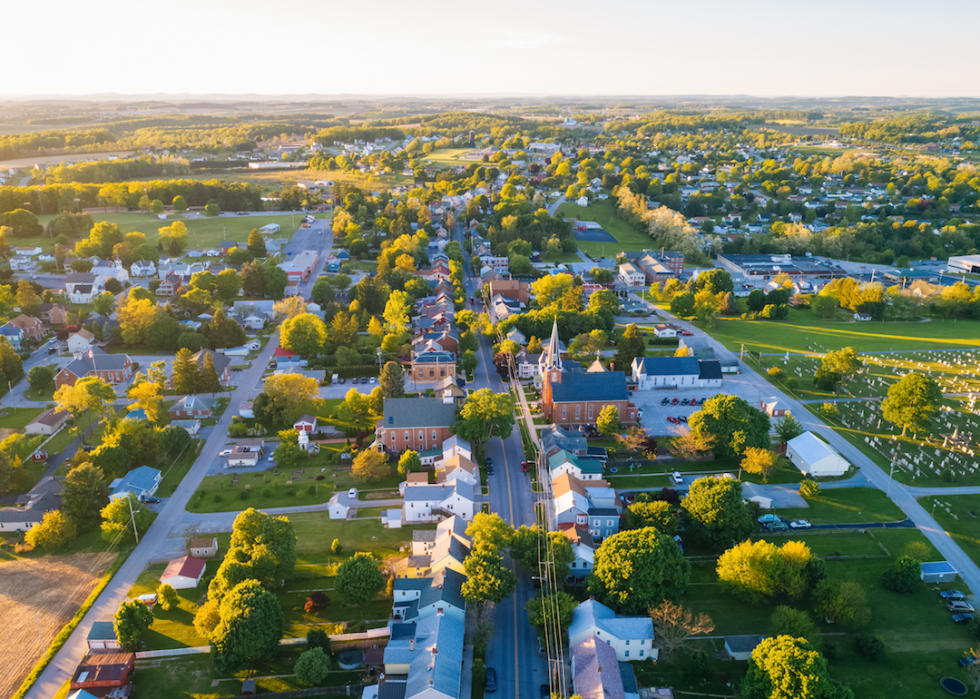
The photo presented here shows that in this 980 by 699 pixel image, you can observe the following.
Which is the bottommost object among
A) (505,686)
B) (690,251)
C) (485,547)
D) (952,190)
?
(505,686)

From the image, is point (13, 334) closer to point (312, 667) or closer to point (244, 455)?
point (244, 455)

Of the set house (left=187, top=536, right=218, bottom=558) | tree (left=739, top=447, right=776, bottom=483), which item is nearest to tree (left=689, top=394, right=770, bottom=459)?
tree (left=739, top=447, right=776, bottom=483)

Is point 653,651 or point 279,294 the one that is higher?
point 279,294

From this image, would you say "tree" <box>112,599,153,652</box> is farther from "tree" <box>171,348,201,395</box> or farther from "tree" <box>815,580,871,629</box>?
"tree" <box>815,580,871,629</box>

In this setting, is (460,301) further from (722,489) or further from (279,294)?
(722,489)

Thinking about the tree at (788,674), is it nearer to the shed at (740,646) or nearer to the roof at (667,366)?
the shed at (740,646)

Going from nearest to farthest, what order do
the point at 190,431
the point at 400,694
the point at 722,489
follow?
the point at 400,694 → the point at 722,489 → the point at 190,431

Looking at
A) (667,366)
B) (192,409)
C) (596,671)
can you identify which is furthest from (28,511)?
(667,366)

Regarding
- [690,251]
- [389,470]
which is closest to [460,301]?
[389,470]
